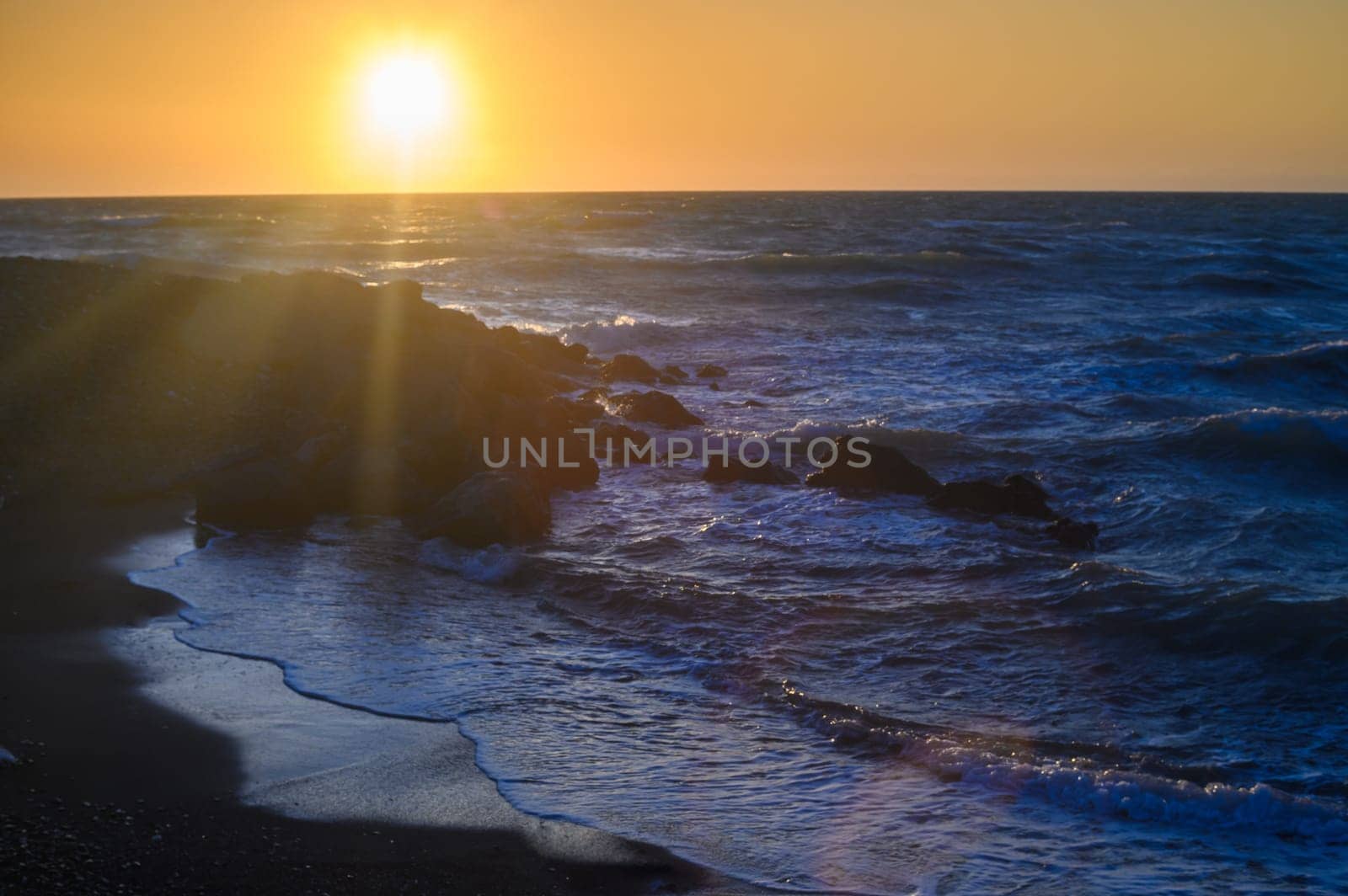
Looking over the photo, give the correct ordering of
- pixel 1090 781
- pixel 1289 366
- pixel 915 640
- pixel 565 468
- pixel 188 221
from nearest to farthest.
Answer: pixel 1090 781
pixel 915 640
pixel 565 468
pixel 1289 366
pixel 188 221

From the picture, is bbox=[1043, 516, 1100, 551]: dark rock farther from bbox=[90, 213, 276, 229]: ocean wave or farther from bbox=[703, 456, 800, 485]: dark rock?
bbox=[90, 213, 276, 229]: ocean wave

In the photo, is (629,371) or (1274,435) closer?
(1274,435)

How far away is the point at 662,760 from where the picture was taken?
18.6 feet

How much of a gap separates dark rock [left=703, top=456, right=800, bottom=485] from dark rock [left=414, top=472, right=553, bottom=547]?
2.81 meters

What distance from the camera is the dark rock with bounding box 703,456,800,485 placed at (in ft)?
40.6

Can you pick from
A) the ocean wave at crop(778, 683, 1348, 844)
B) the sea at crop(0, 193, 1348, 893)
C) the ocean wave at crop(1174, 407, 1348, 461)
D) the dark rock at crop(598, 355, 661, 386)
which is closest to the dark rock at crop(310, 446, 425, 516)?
the sea at crop(0, 193, 1348, 893)

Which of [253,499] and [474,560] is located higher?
[253,499]

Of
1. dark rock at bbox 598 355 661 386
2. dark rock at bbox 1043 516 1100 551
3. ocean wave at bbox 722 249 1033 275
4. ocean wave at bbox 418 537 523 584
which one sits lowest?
ocean wave at bbox 418 537 523 584

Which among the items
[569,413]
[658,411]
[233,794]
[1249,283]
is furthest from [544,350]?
[1249,283]

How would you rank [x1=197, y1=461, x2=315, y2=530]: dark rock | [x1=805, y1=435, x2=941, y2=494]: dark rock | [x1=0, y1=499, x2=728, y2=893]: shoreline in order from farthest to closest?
1. [x1=805, y1=435, x2=941, y2=494]: dark rock
2. [x1=197, y1=461, x2=315, y2=530]: dark rock
3. [x1=0, y1=499, x2=728, y2=893]: shoreline

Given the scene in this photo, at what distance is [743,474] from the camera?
40.9 feet

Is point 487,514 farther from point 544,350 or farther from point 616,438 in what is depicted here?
point 544,350

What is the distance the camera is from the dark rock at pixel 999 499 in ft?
35.3

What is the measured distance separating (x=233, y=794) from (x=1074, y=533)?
7254 millimetres
